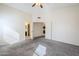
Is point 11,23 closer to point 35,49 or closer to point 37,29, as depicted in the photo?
point 35,49

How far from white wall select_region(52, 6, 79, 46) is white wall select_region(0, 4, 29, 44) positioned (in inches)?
99.9

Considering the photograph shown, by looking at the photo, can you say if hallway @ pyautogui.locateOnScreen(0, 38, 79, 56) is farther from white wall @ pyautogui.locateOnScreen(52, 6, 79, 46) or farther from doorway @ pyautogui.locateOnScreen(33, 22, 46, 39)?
doorway @ pyautogui.locateOnScreen(33, 22, 46, 39)

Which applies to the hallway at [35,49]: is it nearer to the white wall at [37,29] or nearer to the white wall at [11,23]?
the white wall at [11,23]

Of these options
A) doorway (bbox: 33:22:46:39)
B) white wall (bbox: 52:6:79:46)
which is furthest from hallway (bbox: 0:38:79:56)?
doorway (bbox: 33:22:46:39)

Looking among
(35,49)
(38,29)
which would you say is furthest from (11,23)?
(38,29)

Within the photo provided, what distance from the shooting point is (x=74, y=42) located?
6.82 metres

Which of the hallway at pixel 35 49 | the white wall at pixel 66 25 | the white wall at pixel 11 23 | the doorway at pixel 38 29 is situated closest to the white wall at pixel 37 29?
the doorway at pixel 38 29

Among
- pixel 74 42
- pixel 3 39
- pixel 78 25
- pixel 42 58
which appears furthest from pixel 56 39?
pixel 42 58

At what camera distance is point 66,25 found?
23.8 feet

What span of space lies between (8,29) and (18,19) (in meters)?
1.13

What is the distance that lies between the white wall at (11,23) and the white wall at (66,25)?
2539 millimetres

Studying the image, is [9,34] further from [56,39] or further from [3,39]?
[56,39]

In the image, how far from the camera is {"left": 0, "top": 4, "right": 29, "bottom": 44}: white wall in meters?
6.64

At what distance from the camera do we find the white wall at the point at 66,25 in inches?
262
